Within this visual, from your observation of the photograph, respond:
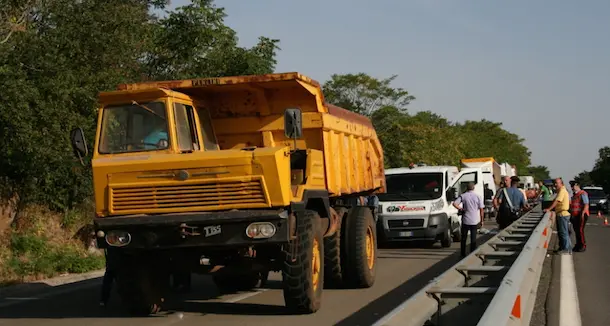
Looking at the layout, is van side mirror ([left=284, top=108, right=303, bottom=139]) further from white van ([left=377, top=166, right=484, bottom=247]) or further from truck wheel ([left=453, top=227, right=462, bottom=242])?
truck wheel ([left=453, top=227, right=462, bottom=242])

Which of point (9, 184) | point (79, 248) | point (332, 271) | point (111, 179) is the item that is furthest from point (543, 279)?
point (9, 184)

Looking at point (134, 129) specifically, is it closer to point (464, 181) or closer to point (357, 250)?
point (357, 250)

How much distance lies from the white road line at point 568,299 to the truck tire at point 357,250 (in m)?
2.85

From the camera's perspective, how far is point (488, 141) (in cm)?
11806

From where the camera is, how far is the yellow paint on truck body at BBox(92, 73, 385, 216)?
9203mm

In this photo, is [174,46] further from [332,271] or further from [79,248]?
[332,271]

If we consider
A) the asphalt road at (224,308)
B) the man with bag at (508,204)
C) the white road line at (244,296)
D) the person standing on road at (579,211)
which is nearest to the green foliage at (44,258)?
the asphalt road at (224,308)

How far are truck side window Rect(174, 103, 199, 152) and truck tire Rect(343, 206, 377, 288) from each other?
313 cm

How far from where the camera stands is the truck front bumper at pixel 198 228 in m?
9.08

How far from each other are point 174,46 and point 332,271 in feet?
46.1

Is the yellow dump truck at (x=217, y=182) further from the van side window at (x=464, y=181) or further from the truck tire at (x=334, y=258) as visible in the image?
the van side window at (x=464, y=181)

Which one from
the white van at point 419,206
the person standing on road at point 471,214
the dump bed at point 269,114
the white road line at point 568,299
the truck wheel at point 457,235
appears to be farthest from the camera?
the truck wheel at point 457,235

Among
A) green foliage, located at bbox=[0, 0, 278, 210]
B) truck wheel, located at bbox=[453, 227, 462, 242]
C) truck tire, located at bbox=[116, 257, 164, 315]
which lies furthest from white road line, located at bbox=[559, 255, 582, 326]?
green foliage, located at bbox=[0, 0, 278, 210]

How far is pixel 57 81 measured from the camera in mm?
17641
